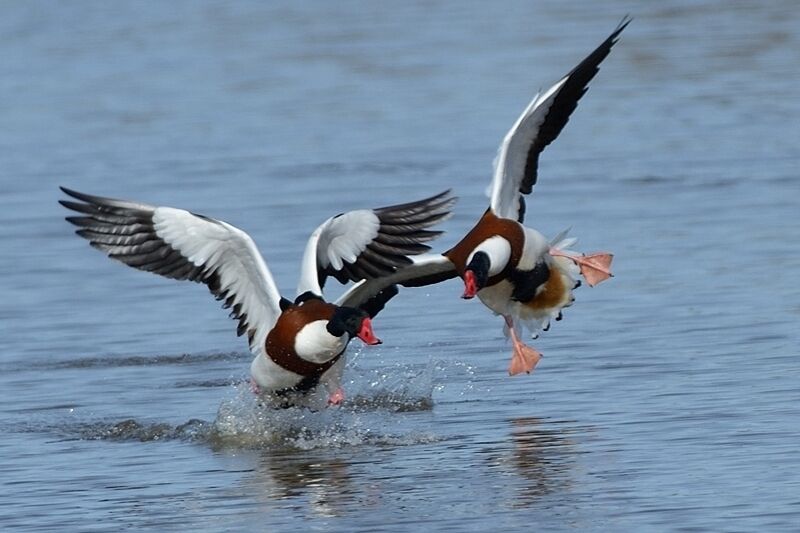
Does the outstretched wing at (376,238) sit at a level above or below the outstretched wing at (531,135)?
below

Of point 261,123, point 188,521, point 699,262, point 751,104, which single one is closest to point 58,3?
point 261,123

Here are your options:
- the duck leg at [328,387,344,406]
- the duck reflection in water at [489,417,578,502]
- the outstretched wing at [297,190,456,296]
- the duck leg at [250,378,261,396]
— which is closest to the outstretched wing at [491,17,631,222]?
the outstretched wing at [297,190,456,296]

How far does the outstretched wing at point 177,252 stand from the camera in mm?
10617

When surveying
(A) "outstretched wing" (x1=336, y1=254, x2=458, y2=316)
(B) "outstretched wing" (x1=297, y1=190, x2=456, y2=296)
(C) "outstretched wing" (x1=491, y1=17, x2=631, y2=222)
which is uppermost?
(C) "outstretched wing" (x1=491, y1=17, x2=631, y2=222)

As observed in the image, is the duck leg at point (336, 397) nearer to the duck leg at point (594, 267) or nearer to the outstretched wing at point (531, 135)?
the outstretched wing at point (531, 135)

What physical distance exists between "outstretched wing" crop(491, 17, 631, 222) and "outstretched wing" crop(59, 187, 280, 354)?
1379 mm

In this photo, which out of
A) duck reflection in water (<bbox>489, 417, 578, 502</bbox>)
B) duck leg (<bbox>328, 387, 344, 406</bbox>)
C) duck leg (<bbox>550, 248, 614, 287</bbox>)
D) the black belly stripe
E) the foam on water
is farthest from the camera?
duck leg (<bbox>550, 248, 614, 287</bbox>)

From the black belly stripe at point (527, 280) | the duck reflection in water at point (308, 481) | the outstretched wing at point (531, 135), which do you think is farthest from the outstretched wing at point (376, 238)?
the duck reflection in water at point (308, 481)

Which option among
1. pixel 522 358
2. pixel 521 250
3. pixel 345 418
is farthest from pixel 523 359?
pixel 345 418

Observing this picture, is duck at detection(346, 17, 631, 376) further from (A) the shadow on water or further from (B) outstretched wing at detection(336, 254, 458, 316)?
(A) the shadow on water

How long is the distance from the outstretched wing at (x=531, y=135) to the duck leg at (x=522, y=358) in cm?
72

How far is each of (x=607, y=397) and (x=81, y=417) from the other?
2.89 meters

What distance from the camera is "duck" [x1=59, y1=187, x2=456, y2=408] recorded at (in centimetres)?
1035

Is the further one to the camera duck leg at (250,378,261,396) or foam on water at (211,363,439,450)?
duck leg at (250,378,261,396)
